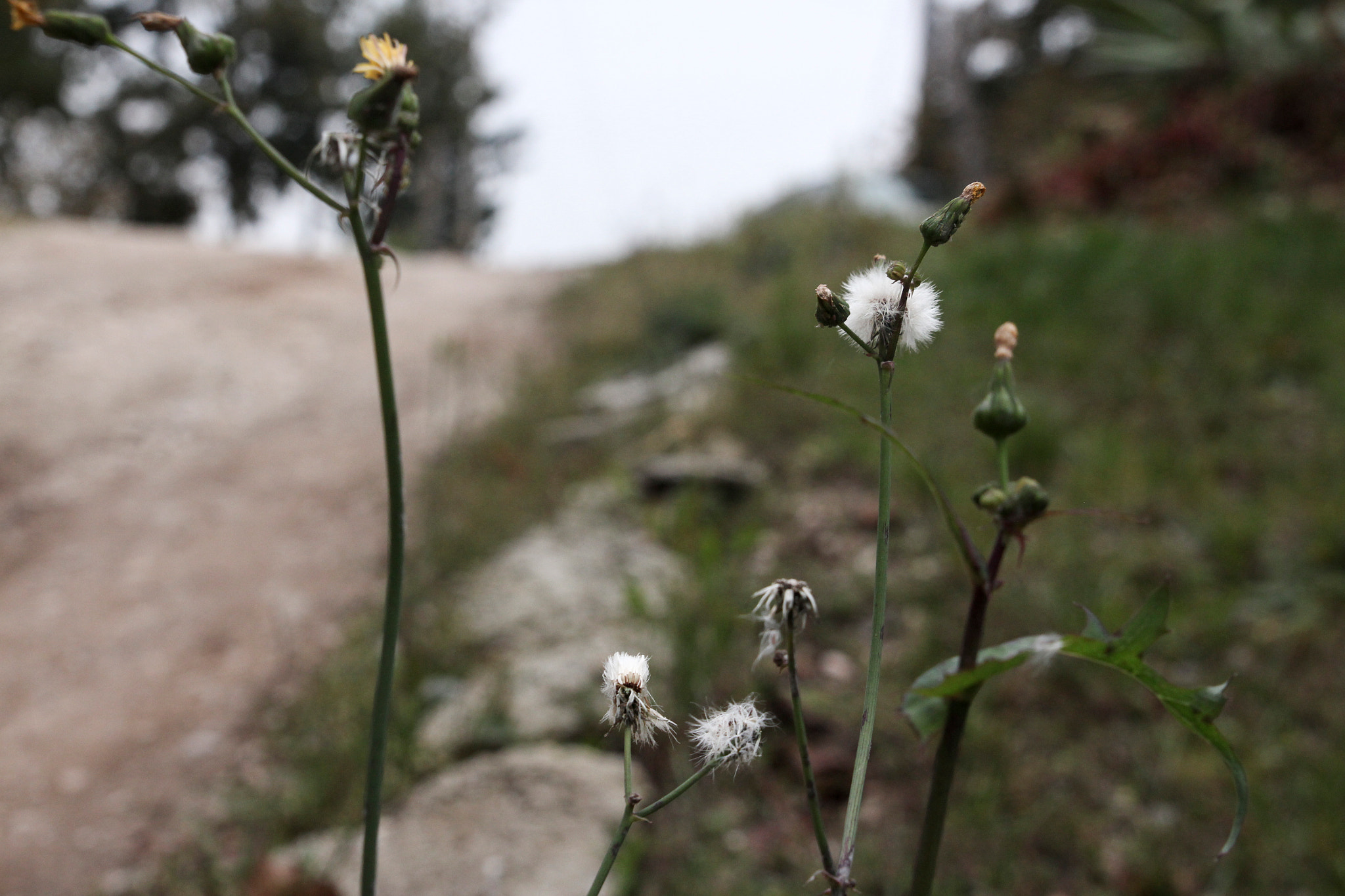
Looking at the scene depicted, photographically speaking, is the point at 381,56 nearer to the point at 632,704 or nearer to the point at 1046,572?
the point at 632,704

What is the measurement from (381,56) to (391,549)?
0.25 metres

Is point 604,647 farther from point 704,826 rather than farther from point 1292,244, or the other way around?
point 1292,244

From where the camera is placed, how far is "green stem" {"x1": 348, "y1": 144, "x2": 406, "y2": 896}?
448mm

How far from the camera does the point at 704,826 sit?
2.17 meters

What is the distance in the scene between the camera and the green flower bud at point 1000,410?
441mm

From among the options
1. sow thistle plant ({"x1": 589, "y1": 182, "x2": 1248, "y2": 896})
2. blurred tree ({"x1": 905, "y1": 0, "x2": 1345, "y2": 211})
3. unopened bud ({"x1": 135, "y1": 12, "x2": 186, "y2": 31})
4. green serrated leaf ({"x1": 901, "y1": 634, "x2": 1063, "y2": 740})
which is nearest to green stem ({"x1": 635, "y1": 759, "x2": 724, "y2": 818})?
sow thistle plant ({"x1": 589, "y1": 182, "x2": 1248, "y2": 896})

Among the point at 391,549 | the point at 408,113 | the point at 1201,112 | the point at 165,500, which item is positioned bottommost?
the point at 165,500

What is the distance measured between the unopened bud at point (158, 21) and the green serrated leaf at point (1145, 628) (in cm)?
58

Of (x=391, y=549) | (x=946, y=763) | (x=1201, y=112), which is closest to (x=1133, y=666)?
(x=946, y=763)

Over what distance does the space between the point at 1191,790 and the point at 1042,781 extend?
0.32 m

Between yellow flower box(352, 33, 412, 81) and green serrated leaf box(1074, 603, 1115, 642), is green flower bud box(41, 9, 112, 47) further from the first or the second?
green serrated leaf box(1074, 603, 1115, 642)

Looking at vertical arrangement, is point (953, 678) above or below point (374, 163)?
below

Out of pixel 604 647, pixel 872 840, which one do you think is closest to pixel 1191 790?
pixel 872 840

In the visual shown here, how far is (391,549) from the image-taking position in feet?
1.55
